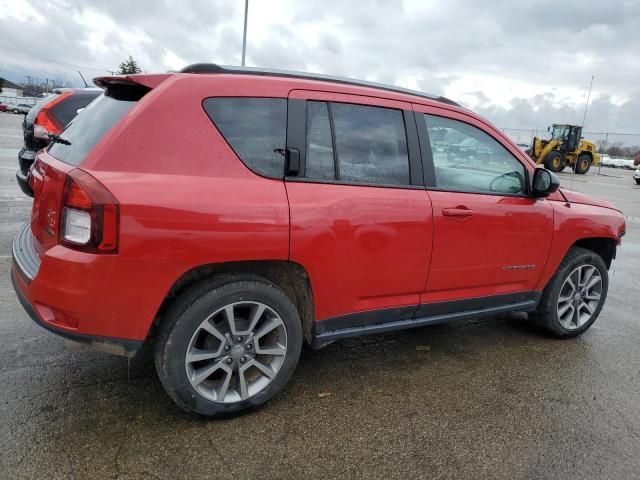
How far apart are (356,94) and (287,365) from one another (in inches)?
65.0

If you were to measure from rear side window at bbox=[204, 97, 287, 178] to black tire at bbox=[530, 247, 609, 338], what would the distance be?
2.58 m

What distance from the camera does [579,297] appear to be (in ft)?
13.5

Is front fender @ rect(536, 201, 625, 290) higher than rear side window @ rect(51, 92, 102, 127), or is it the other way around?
rear side window @ rect(51, 92, 102, 127)

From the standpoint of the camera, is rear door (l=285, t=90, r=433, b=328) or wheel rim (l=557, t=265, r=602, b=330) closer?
rear door (l=285, t=90, r=433, b=328)

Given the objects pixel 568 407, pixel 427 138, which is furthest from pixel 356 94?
pixel 568 407

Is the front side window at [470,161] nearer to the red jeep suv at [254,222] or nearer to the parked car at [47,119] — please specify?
the red jeep suv at [254,222]

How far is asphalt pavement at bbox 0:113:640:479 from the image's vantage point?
2336mm

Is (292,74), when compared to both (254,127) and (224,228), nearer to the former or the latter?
(254,127)

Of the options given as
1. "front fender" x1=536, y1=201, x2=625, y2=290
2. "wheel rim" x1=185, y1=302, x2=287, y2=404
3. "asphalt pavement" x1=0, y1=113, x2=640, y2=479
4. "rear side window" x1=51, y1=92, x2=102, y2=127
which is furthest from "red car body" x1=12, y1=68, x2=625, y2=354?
"rear side window" x1=51, y1=92, x2=102, y2=127

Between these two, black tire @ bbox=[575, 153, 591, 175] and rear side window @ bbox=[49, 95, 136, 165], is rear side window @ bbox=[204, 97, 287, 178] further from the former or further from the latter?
black tire @ bbox=[575, 153, 591, 175]

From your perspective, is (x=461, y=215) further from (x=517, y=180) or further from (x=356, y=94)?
(x=356, y=94)

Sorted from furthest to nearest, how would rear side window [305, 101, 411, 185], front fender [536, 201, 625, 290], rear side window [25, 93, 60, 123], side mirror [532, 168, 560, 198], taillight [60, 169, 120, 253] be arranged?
rear side window [25, 93, 60, 123] < front fender [536, 201, 625, 290] < side mirror [532, 168, 560, 198] < rear side window [305, 101, 411, 185] < taillight [60, 169, 120, 253]

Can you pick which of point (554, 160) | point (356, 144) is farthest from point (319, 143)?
point (554, 160)

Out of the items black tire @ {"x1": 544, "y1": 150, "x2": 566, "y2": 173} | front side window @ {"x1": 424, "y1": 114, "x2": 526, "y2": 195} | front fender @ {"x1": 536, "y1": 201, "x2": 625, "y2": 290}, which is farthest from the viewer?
black tire @ {"x1": 544, "y1": 150, "x2": 566, "y2": 173}
